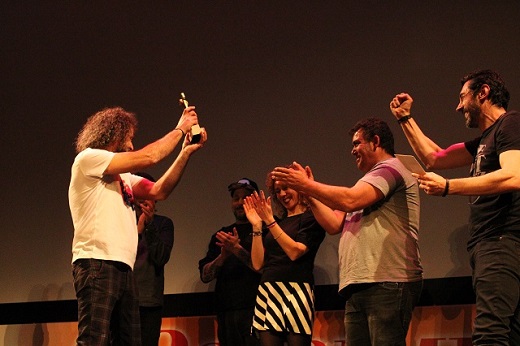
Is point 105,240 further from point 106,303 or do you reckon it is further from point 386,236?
point 386,236

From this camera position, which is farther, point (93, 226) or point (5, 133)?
point (5, 133)

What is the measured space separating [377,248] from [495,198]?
0.57 meters

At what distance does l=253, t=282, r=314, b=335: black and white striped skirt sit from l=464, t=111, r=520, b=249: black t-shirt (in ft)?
3.35

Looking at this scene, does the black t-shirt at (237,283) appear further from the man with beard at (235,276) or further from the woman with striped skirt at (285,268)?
the woman with striped skirt at (285,268)

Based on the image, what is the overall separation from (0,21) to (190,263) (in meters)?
2.65

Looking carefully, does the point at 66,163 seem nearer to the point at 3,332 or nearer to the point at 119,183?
the point at 3,332

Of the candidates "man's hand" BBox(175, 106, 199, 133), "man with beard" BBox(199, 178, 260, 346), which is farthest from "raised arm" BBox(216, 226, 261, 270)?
"man's hand" BBox(175, 106, 199, 133)

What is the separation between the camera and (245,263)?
4.25 m

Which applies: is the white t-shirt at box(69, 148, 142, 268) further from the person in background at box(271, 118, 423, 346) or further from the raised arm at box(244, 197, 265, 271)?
the raised arm at box(244, 197, 265, 271)

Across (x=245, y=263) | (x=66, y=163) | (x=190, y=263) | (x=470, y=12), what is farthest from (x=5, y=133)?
(x=470, y=12)

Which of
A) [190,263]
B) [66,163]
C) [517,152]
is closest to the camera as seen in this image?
[517,152]

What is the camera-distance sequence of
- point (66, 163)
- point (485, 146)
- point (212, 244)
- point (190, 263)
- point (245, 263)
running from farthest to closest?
point (66, 163) → point (190, 263) → point (212, 244) → point (245, 263) → point (485, 146)

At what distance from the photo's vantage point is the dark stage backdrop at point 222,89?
4.43 meters

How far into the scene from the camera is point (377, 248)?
3.19m
